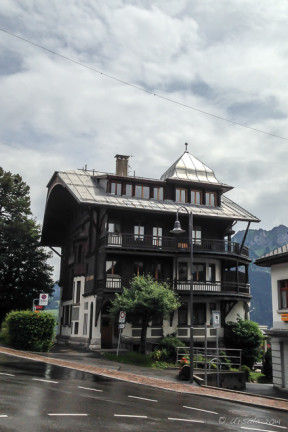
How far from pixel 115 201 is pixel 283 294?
1618 cm

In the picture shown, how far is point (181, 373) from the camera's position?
23.5 m

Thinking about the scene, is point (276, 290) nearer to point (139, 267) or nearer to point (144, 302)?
point (144, 302)

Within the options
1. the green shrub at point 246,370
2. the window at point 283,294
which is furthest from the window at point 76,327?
the window at point 283,294

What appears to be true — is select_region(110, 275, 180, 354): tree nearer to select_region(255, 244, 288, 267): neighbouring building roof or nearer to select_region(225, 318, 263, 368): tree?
select_region(225, 318, 263, 368): tree

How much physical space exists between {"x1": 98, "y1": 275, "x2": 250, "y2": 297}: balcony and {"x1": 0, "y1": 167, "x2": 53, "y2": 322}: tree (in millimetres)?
15324

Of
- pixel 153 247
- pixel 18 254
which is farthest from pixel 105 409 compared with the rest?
pixel 18 254

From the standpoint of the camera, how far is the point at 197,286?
36.2 metres

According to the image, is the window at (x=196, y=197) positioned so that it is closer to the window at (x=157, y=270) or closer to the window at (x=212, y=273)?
the window at (x=212, y=273)

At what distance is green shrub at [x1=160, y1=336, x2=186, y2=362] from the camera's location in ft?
105

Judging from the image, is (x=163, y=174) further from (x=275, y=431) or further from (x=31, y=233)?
(x=275, y=431)

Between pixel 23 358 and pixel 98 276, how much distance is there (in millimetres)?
12246

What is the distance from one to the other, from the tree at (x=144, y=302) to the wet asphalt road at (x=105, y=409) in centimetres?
1054

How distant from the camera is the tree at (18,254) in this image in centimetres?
4675

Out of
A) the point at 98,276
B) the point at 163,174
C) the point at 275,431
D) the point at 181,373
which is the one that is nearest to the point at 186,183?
the point at 163,174
